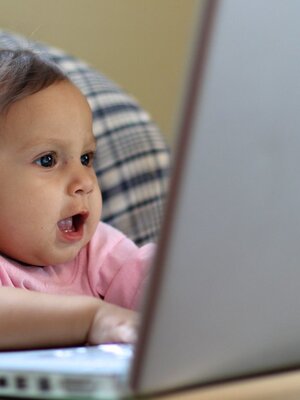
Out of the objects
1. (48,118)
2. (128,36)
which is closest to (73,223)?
(48,118)

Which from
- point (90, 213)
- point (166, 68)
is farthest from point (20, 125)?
point (166, 68)

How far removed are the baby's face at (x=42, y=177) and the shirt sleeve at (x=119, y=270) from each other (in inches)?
3.3

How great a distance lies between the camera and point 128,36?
2.08 meters

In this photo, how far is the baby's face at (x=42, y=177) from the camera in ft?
3.09

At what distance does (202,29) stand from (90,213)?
22.1 inches

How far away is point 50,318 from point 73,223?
9.2 inches

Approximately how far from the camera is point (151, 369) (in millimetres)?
477

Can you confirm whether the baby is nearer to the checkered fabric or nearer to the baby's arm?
the baby's arm

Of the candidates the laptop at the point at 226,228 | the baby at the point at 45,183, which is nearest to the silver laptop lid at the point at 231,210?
the laptop at the point at 226,228

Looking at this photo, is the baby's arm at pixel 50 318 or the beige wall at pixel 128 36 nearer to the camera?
the baby's arm at pixel 50 318

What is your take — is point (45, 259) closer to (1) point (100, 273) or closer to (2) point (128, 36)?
(1) point (100, 273)

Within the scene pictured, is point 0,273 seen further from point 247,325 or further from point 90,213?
point 247,325

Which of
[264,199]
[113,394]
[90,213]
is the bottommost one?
[90,213]

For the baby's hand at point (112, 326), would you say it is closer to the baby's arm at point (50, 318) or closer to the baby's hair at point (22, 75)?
the baby's arm at point (50, 318)
